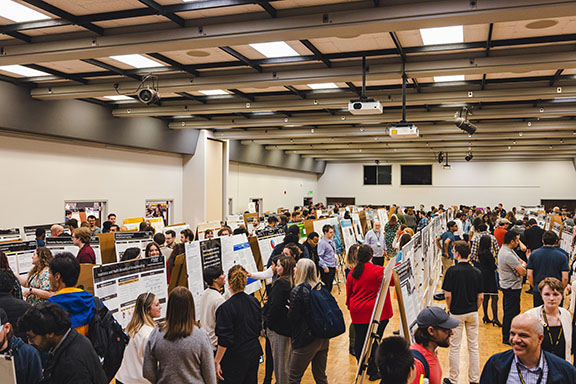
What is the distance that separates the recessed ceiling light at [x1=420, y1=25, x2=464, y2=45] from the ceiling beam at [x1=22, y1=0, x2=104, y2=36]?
466 cm

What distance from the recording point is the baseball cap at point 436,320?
3.21 metres

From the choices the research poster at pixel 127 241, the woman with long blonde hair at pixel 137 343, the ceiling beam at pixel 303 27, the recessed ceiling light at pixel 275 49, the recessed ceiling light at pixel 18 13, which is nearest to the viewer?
the woman with long blonde hair at pixel 137 343

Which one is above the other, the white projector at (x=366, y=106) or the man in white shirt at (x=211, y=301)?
the white projector at (x=366, y=106)

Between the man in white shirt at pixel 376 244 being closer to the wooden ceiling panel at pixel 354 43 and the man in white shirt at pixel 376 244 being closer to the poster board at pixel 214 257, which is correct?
the poster board at pixel 214 257

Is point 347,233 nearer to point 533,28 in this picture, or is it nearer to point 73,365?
point 533,28

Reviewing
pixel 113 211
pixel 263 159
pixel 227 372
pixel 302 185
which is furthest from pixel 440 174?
pixel 227 372

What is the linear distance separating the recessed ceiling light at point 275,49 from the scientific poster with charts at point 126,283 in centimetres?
409

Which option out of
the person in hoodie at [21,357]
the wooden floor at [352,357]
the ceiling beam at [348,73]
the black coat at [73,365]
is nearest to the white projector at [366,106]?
the ceiling beam at [348,73]

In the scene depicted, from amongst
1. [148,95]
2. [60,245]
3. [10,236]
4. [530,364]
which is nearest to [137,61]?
[148,95]

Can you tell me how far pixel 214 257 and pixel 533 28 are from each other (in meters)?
5.48

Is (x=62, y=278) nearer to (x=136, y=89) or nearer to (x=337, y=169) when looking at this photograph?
(x=136, y=89)

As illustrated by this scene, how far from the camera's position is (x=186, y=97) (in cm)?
1224

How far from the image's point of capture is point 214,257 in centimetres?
619

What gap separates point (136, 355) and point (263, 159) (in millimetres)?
20312
